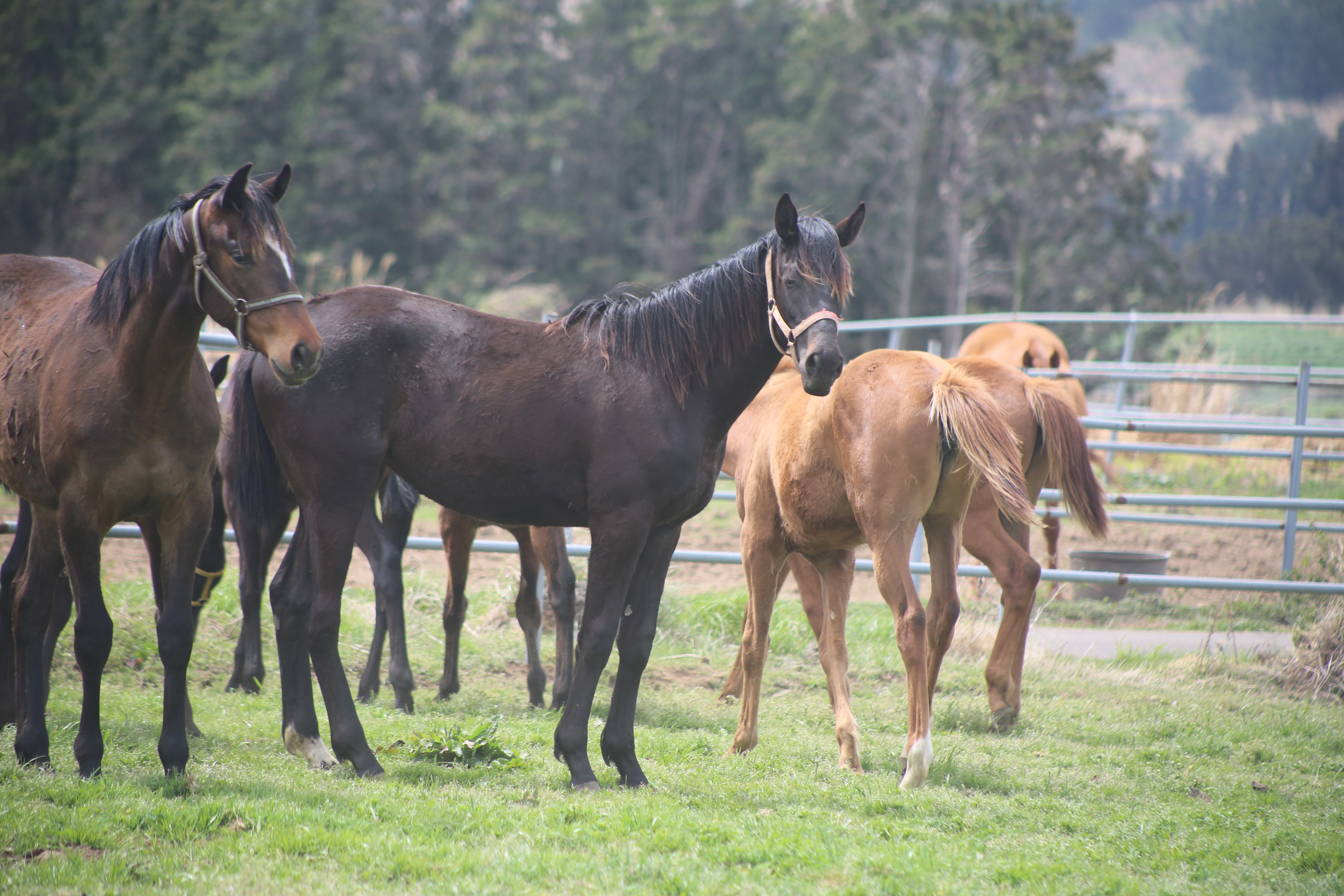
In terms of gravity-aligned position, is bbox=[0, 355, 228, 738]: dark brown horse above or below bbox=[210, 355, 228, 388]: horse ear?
below

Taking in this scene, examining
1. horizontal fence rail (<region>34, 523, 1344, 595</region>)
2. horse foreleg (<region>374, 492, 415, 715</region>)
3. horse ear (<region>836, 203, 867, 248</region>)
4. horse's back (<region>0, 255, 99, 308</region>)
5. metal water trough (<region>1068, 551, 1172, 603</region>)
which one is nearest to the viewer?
horse ear (<region>836, 203, 867, 248</region>)

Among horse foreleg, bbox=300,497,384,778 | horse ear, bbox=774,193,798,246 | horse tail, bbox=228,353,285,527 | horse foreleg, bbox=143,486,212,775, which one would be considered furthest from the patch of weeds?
horse ear, bbox=774,193,798,246

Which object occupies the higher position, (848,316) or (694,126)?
(694,126)

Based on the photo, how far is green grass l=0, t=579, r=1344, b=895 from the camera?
2.86m

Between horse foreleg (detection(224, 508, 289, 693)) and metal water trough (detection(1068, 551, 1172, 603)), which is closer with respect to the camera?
horse foreleg (detection(224, 508, 289, 693))

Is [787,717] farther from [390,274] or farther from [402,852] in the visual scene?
[390,274]

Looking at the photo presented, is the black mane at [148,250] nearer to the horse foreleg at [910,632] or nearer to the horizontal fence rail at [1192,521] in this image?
the horse foreleg at [910,632]

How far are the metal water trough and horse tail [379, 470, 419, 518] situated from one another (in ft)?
17.4

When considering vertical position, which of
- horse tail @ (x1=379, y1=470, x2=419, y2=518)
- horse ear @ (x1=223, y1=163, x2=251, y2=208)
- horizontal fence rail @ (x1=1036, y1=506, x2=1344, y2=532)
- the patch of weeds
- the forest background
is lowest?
the patch of weeds

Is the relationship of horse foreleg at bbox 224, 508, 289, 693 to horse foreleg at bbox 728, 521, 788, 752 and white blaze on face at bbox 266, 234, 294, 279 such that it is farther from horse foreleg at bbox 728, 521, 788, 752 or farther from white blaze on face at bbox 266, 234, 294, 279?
horse foreleg at bbox 728, 521, 788, 752

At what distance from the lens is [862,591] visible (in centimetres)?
884

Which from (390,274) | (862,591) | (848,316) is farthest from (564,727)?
(848,316)

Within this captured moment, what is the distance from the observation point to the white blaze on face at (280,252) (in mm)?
3367

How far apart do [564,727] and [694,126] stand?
29.8 m
